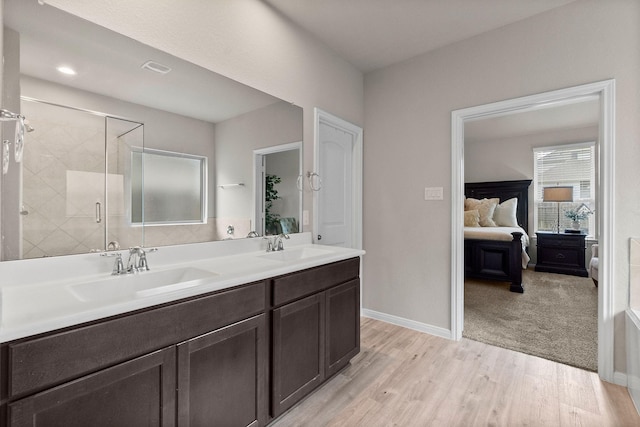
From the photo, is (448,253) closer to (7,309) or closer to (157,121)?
(157,121)

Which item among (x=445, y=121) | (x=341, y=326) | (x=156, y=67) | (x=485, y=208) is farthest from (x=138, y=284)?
(x=485, y=208)

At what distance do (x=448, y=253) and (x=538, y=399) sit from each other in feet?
3.90

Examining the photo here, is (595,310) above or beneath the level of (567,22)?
beneath

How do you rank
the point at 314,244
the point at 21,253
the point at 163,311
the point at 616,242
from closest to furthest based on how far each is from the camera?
the point at 163,311 → the point at 21,253 → the point at 616,242 → the point at 314,244

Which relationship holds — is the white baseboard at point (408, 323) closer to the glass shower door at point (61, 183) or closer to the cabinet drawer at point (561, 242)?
the glass shower door at point (61, 183)

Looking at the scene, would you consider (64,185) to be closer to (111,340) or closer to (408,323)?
(111,340)

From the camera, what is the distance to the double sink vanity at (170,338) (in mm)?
856

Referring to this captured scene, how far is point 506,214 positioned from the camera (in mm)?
5613

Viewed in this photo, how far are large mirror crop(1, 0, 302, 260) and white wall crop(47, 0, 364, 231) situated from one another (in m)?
0.07

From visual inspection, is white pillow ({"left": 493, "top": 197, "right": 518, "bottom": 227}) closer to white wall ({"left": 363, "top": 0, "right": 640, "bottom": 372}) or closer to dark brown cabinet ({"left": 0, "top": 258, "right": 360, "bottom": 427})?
white wall ({"left": 363, "top": 0, "right": 640, "bottom": 372})

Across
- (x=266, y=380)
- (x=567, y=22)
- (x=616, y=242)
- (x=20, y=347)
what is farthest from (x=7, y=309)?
(x=567, y=22)

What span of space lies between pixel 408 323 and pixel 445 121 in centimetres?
199

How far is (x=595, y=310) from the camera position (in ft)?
11.0

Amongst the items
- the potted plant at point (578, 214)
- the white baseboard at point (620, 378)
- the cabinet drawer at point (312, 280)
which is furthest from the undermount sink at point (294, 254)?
the potted plant at point (578, 214)
